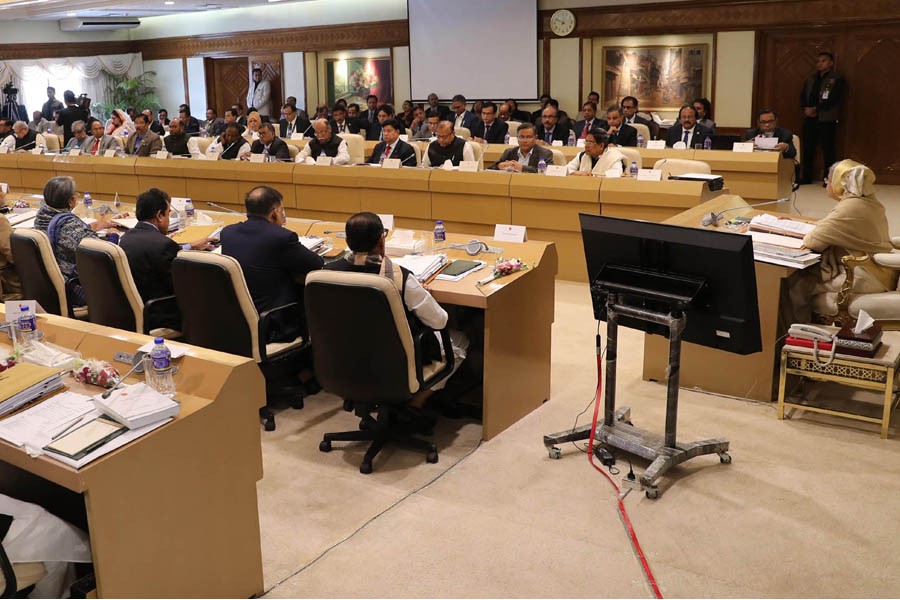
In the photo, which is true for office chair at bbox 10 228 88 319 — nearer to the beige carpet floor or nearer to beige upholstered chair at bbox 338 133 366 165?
the beige carpet floor

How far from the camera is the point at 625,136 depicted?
30.9 ft

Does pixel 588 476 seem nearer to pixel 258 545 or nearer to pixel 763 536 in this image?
pixel 763 536

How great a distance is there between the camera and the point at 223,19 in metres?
16.6

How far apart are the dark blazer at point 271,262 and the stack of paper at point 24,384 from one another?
4.79 feet

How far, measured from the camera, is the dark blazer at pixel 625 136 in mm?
9383

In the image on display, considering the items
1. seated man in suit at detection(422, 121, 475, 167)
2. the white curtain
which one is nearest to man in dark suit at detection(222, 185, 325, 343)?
seated man in suit at detection(422, 121, 475, 167)

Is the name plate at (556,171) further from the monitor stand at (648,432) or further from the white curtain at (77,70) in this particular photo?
the white curtain at (77,70)

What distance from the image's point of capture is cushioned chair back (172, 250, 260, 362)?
12.1 feet

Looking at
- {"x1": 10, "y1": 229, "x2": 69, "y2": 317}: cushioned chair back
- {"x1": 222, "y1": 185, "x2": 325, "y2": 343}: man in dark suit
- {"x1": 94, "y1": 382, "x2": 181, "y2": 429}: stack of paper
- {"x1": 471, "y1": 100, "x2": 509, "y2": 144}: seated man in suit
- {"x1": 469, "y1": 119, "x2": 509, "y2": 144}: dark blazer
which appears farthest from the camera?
{"x1": 469, "y1": 119, "x2": 509, "y2": 144}: dark blazer

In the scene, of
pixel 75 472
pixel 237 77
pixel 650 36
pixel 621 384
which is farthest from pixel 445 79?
pixel 75 472

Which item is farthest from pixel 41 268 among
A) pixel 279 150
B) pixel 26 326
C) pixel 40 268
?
pixel 279 150

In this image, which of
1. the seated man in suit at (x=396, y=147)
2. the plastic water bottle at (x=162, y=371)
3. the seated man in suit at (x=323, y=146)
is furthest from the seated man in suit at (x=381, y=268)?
the seated man in suit at (x=323, y=146)

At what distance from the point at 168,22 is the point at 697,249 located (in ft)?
54.9

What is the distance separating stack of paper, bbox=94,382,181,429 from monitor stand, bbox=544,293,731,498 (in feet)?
5.56
